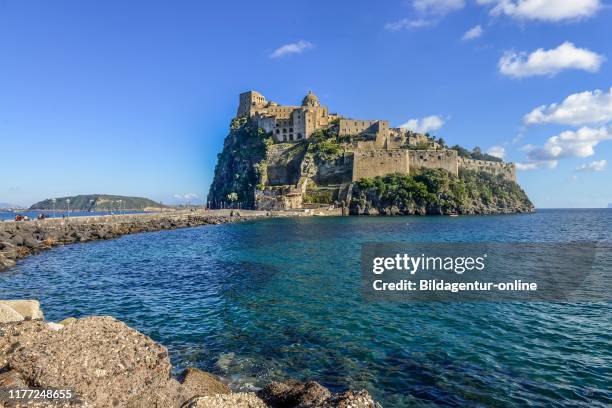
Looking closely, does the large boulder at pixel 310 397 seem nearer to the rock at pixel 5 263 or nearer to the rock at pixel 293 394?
the rock at pixel 293 394

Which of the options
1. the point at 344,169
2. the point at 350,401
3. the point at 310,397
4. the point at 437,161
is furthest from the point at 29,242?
the point at 437,161

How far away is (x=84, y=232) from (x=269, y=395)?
42.1m

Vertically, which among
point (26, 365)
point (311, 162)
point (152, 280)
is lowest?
point (152, 280)

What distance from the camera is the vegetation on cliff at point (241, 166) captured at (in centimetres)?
10304

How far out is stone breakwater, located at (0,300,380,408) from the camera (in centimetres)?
481

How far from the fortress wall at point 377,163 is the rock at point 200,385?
278 ft

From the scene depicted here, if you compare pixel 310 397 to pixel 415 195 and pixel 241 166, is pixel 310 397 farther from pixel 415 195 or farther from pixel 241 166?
pixel 241 166

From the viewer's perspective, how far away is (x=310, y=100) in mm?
116812

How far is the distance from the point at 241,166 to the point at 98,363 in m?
106

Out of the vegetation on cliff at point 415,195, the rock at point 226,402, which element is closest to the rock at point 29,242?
the rock at point 226,402

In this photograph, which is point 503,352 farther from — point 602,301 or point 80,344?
point 80,344

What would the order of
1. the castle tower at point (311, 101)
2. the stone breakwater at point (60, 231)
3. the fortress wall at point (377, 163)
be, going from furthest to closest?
the castle tower at point (311, 101), the fortress wall at point (377, 163), the stone breakwater at point (60, 231)

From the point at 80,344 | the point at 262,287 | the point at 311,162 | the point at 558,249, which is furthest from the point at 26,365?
the point at 311,162

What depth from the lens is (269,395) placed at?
6.54m
